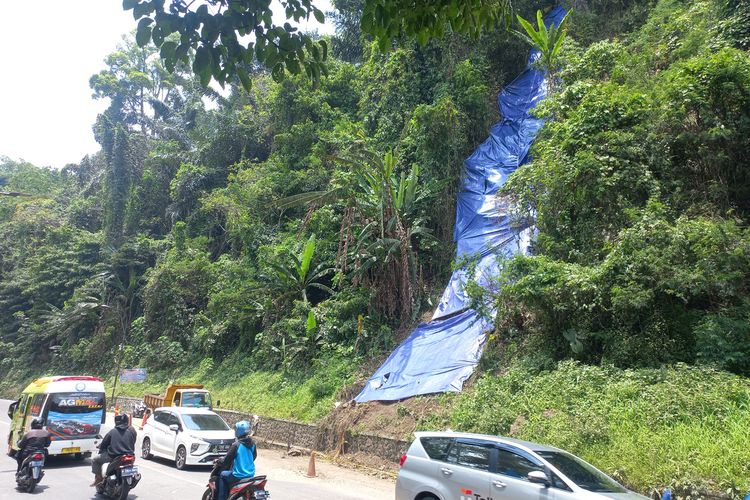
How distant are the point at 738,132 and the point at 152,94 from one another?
50.1 meters

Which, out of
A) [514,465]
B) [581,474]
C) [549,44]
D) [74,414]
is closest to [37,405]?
[74,414]

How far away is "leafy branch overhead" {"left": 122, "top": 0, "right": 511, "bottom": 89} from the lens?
4195 millimetres

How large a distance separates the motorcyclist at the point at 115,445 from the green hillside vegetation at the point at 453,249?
21.1ft

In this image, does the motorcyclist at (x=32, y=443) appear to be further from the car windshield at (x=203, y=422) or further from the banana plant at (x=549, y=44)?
the banana plant at (x=549, y=44)

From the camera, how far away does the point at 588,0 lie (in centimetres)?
2358

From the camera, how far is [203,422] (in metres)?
14.3

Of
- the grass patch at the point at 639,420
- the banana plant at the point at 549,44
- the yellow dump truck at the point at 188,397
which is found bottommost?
the yellow dump truck at the point at 188,397

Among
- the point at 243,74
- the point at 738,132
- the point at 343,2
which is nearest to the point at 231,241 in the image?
the point at 343,2

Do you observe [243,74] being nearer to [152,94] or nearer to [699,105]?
[699,105]

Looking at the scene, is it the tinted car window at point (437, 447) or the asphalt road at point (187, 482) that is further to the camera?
the asphalt road at point (187, 482)

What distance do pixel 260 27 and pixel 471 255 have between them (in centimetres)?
1372

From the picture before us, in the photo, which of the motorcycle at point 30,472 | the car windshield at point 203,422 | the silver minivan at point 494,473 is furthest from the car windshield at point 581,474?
the car windshield at point 203,422

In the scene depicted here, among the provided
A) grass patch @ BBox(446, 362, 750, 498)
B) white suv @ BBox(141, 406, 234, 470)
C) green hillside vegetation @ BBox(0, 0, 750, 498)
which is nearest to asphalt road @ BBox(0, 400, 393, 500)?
white suv @ BBox(141, 406, 234, 470)

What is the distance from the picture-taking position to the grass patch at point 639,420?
24.8 ft
